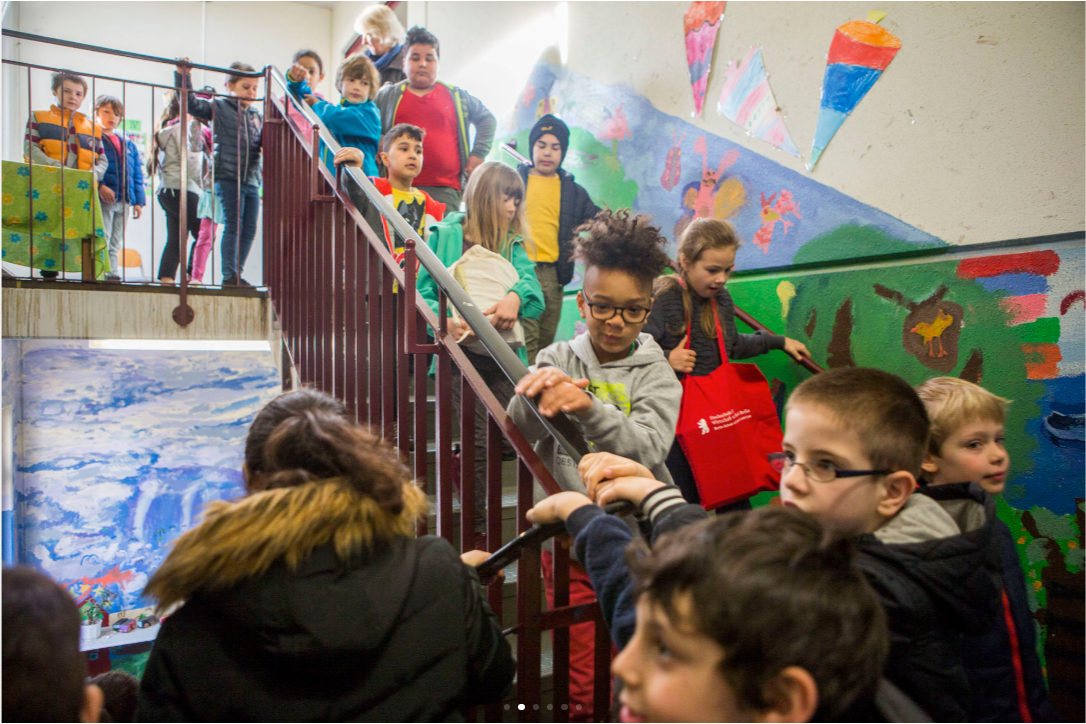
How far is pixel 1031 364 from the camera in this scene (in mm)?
2043

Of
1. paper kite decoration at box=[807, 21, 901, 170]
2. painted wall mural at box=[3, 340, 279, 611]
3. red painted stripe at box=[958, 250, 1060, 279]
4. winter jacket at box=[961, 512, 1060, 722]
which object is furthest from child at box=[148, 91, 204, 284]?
winter jacket at box=[961, 512, 1060, 722]

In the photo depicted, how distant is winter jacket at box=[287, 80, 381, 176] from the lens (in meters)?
3.31

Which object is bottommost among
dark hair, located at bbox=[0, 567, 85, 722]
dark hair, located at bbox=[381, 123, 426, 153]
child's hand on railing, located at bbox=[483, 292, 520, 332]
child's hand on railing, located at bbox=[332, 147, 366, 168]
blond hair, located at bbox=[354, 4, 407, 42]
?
dark hair, located at bbox=[0, 567, 85, 722]

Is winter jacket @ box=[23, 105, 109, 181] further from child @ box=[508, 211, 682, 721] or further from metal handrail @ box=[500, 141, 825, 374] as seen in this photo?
metal handrail @ box=[500, 141, 825, 374]

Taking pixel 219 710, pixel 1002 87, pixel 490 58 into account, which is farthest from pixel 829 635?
pixel 490 58

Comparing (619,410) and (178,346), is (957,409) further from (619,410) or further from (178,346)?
(178,346)

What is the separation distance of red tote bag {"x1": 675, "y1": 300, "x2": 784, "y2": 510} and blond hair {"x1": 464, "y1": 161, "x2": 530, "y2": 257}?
0.92 m

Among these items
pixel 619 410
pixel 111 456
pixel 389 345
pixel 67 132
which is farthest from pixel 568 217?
pixel 111 456

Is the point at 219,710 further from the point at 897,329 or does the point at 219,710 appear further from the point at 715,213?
the point at 715,213

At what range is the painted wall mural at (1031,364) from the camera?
6.35 feet

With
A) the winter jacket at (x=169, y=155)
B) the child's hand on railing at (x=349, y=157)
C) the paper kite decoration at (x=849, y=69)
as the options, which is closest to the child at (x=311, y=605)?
the child's hand on railing at (x=349, y=157)

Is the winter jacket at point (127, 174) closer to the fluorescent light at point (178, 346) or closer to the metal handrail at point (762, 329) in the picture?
the fluorescent light at point (178, 346)

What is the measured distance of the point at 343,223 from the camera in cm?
239

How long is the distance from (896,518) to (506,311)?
1.49 meters
